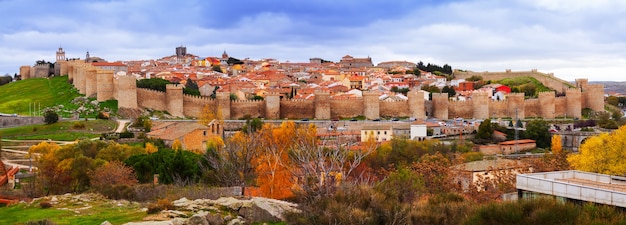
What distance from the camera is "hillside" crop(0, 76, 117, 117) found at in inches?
1693

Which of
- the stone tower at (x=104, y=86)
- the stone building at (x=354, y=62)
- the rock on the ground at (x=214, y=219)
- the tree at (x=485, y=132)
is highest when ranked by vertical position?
the stone building at (x=354, y=62)

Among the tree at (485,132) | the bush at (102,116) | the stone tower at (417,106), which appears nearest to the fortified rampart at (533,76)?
the stone tower at (417,106)

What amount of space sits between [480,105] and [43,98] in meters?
28.2

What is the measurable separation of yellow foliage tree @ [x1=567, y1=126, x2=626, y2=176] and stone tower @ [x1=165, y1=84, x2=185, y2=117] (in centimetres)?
2495

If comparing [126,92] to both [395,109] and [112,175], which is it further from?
[112,175]

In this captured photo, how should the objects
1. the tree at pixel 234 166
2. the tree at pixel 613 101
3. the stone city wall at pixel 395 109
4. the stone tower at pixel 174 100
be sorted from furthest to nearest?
the tree at pixel 613 101, the stone city wall at pixel 395 109, the stone tower at pixel 174 100, the tree at pixel 234 166

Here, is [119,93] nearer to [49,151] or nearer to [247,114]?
[247,114]

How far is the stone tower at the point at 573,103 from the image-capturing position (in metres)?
51.5

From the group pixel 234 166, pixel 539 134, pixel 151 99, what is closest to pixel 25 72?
pixel 151 99

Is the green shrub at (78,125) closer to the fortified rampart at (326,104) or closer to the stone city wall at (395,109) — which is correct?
the fortified rampart at (326,104)

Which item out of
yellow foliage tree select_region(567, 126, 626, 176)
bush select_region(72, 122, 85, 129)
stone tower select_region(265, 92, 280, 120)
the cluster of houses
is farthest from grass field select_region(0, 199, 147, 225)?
the cluster of houses

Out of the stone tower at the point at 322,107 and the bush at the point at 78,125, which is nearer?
the bush at the point at 78,125

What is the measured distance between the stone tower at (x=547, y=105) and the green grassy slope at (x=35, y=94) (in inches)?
1190

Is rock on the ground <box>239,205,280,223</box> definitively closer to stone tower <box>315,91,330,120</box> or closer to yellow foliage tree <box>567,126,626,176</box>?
yellow foliage tree <box>567,126,626,176</box>
